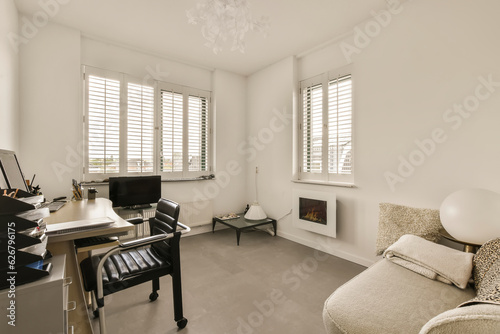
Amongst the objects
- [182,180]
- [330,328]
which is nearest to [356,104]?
[330,328]

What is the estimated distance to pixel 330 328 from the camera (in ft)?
4.06

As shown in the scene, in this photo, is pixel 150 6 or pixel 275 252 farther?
pixel 275 252

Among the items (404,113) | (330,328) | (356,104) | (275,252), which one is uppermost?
(356,104)

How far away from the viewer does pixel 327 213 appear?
126 inches

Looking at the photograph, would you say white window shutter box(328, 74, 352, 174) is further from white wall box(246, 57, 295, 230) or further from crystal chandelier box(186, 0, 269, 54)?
crystal chandelier box(186, 0, 269, 54)

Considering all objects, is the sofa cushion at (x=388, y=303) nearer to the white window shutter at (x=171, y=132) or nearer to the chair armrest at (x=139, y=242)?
the chair armrest at (x=139, y=242)

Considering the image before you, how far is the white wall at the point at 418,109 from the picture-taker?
6.82 ft

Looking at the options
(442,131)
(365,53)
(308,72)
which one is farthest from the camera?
(308,72)

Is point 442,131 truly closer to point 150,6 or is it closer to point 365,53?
point 365,53

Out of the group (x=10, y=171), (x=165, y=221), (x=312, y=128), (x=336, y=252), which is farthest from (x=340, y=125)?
(x=10, y=171)

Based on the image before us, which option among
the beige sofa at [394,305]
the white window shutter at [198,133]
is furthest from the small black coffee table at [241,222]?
the beige sofa at [394,305]

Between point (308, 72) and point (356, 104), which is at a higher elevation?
point (308, 72)

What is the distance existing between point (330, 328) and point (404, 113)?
2.37m

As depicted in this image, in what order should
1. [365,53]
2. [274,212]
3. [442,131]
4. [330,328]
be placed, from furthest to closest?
[274,212], [365,53], [442,131], [330,328]
